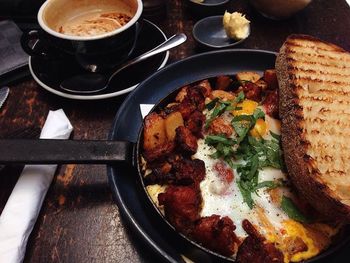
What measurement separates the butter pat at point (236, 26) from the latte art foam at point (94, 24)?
55 cm

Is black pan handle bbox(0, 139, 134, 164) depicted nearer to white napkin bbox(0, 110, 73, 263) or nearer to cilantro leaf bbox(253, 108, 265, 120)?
white napkin bbox(0, 110, 73, 263)

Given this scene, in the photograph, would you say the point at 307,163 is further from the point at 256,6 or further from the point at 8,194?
the point at 256,6

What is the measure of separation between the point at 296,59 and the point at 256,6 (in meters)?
0.96

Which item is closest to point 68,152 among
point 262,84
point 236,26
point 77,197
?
point 77,197

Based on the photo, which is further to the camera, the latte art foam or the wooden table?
the latte art foam

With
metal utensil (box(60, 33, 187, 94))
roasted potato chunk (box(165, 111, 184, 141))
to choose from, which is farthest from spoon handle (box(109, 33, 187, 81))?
roasted potato chunk (box(165, 111, 184, 141))

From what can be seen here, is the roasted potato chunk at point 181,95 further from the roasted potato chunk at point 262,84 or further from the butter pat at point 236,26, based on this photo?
the butter pat at point 236,26

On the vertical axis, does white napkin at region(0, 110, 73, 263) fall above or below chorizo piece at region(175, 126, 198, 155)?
below

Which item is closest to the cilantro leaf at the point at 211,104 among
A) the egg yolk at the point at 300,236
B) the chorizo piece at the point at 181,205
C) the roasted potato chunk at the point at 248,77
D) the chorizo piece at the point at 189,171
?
the roasted potato chunk at the point at 248,77

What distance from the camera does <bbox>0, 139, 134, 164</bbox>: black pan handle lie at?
1112 mm

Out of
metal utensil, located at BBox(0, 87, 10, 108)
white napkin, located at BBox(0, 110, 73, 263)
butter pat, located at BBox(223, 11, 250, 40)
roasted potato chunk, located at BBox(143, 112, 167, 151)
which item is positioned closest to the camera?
white napkin, located at BBox(0, 110, 73, 263)

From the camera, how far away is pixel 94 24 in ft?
5.81

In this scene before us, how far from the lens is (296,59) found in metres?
1.36

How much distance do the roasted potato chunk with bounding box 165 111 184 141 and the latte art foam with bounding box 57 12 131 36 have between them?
2.35ft
